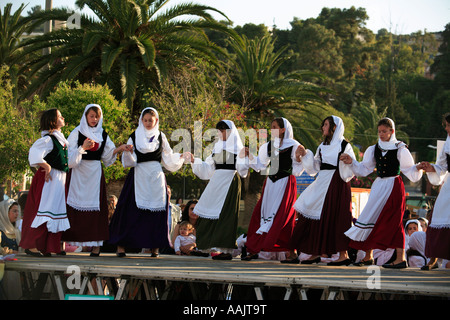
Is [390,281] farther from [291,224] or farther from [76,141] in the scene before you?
[76,141]

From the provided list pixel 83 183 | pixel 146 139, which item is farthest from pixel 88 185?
pixel 146 139

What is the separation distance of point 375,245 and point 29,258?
4.09 metres

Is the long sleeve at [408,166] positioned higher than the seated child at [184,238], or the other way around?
the long sleeve at [408,166]

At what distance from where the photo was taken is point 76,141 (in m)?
8.38

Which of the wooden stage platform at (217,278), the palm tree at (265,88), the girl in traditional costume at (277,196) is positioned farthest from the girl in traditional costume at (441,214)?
the palm tree at (265,88)

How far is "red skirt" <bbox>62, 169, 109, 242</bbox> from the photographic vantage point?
833cm

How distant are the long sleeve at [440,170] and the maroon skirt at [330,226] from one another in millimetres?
1056

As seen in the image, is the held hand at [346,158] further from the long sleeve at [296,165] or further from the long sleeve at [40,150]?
the long sleeve at [40,150]

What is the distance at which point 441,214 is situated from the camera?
7.59 meters

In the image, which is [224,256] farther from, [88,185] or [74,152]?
[74,152]

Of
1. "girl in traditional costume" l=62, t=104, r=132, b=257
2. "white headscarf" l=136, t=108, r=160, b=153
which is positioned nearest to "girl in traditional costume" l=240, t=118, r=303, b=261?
"white headscarf" l=136, t=108, r=160, b=153

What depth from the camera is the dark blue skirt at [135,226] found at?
27.6 feet

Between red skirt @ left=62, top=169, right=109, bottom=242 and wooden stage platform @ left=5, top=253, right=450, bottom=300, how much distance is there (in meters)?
0.31
